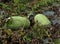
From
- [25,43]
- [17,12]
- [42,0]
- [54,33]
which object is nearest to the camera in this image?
[25,43]

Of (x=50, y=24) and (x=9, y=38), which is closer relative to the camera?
(x=9, y=38)

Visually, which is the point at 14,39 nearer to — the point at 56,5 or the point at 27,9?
the point at 27,9

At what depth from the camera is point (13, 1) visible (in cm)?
468

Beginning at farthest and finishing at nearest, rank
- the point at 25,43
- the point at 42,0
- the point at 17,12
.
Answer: the point at 42,0
the point at 17,12
the point at 25,43

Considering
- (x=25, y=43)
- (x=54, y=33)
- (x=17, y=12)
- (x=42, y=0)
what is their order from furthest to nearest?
(x=42, y=0) → (x=17, y=12) → (x=54, y=33) → (x=25, y=43)

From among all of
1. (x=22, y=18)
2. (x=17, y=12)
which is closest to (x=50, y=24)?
(x=22, y=18)

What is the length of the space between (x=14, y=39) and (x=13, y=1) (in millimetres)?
1432

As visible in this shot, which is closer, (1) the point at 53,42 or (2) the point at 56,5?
(1) the point at 53,42

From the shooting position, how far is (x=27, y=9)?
4418mm

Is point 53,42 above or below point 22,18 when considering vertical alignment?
below

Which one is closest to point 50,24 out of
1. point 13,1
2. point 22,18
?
point 22,18

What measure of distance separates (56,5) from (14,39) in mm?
1483

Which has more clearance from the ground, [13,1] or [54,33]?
[13,1]

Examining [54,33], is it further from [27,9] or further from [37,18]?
[27,9]
